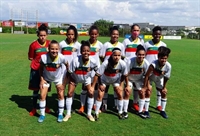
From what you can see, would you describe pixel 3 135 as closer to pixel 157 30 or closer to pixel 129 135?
pixel 129 135

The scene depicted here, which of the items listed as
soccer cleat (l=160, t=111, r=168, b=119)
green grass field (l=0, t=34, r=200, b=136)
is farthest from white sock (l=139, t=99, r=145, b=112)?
soccer cleat (l=160, t=111, r=168, b=119)

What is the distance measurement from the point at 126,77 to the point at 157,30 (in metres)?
1.34

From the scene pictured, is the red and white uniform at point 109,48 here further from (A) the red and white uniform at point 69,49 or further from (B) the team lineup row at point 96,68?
(A) the red and white uniform at point 69,49

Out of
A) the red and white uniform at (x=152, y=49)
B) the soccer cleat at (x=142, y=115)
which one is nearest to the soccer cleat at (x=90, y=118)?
the soccer cleat at (x=142, y=115)

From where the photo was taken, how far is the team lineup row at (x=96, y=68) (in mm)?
4996

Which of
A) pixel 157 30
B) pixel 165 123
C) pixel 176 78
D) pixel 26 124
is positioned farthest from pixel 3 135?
pixel 176 78

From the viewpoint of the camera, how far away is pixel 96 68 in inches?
203

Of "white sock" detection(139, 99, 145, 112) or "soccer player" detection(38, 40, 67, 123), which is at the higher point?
"soccer player" detection(38, 40, 67, 123)

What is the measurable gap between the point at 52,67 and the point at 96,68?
922mm

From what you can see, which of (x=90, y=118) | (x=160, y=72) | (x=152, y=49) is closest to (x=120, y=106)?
(x=90, y=118)

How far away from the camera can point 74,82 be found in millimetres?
5195

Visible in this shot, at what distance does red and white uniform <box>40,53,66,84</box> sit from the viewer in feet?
16.1

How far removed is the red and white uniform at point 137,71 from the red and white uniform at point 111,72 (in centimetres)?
30

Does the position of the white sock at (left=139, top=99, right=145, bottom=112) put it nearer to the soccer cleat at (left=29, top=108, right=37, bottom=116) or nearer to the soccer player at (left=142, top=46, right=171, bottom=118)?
the soccer player at (left=142, top=46, right=171, bottom=118)
